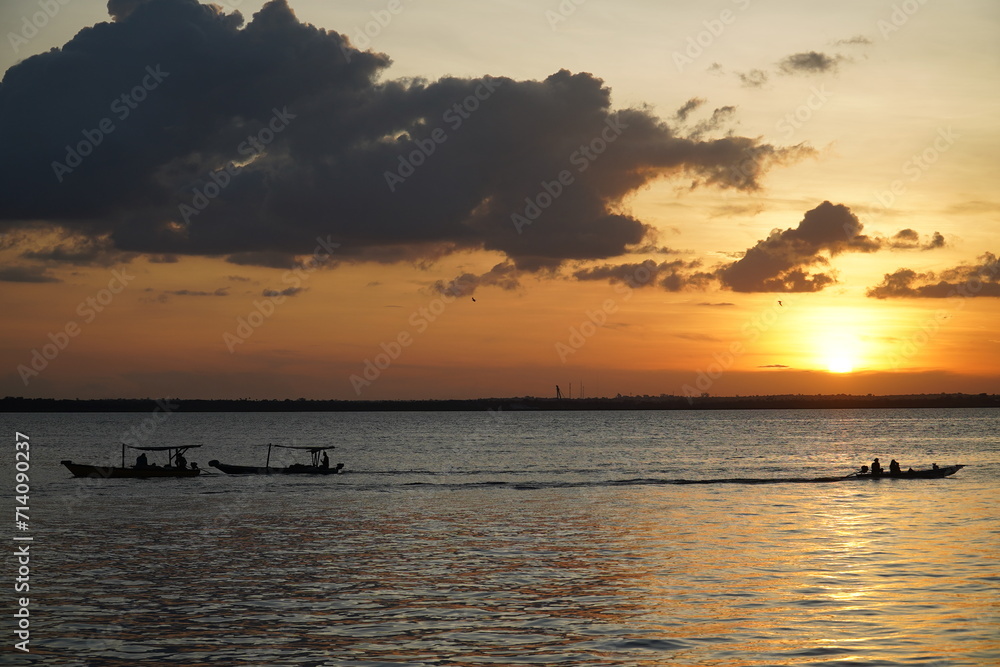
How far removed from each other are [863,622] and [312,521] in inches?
1429

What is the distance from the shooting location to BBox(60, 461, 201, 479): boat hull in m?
87.9

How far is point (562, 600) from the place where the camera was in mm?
31891

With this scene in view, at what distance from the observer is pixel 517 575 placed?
36.6 m

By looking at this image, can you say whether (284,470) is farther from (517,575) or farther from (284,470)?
(517,575)

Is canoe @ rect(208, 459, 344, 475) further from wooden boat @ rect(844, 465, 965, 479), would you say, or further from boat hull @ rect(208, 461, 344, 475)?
wooden boat @ rect(844, 465, 965, 479)

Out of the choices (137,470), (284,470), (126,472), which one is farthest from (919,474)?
(126,472)

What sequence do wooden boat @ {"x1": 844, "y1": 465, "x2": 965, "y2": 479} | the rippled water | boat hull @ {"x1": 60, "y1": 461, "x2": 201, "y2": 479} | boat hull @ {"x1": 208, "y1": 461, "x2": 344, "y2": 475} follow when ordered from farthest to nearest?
boat hull @ {"x1": 208, "y1": 461, "x2": 344, "y2": 475}
boat hull @ {"x1": 60, "y1": 461, "x2": 201, "y2": 479}
wooden boat @ {"x1": 844, "y1": 465, "x2": 965, "y2": 479}
the rippled water

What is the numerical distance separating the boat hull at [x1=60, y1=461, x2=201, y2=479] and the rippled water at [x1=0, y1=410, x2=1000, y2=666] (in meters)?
9.37

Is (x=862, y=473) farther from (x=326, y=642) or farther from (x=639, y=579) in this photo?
(x=326, y=642)

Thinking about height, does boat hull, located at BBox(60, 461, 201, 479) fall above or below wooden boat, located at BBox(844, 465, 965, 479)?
below

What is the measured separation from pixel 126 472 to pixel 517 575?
6461 centimetres

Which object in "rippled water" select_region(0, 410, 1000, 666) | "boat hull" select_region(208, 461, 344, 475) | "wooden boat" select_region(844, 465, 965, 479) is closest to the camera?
"rippled water" select_region(0, 410, 1000, 666)

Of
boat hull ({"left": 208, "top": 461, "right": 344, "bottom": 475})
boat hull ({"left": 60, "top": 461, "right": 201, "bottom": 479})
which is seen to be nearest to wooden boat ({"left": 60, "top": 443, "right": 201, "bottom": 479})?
boat hull ({"left": 60, "top": 461, "right": 201, "bottom": 479})

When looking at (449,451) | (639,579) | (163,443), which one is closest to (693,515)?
(639,579)
